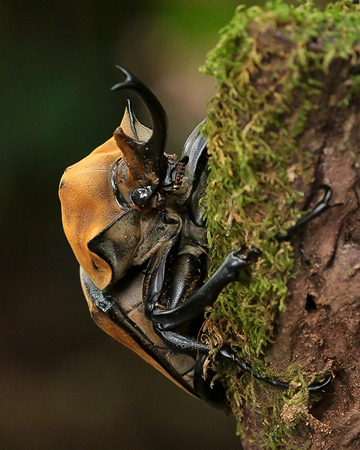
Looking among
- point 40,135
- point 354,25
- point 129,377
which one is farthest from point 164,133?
point 129,377

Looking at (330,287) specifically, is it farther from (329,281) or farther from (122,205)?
(122,205)

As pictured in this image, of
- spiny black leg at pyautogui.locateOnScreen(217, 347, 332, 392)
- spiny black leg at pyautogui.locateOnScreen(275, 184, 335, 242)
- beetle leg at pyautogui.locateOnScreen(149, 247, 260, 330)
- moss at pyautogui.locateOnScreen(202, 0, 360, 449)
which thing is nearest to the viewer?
moss at pyautogui.locateOnScreen(202, 0, 360, 449)

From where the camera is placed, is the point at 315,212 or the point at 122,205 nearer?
the point at 315,212

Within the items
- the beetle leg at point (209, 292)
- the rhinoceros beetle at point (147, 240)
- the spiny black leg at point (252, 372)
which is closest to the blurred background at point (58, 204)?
the rhinoceros beetle at point (147, 240)

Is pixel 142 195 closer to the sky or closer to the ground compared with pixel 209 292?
closer to the sky

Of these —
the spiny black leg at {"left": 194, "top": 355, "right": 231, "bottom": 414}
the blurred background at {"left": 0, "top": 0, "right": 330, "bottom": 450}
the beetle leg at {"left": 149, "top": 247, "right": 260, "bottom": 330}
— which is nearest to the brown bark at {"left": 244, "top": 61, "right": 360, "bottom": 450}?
the beetle leg at {"left": 149, "top": 247, "right": 260, "bottom": 330}

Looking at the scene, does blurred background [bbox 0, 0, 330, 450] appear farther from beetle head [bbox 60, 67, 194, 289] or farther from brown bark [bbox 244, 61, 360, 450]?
brown bark [bbox 244, 61, 360, 450]

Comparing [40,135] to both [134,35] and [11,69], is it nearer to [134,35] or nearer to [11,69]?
[11,69]

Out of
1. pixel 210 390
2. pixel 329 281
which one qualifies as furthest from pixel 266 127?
pixel 210 390
